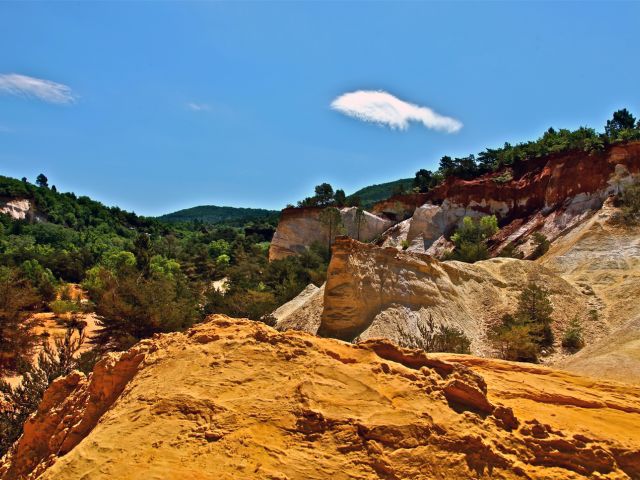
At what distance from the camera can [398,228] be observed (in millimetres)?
56531

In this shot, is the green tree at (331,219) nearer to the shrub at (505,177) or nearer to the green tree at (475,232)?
the green tree at (475,232)

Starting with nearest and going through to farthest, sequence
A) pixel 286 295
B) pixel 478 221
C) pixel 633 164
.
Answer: pixel 286 295 → pixel 633 164 → pixel 478 221

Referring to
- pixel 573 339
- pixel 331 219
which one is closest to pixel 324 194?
pixel 331 219

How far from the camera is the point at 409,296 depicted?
20359mm

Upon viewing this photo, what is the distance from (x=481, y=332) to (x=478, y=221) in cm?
2906

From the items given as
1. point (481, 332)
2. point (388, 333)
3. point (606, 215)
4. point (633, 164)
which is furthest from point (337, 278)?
point (633, 164)

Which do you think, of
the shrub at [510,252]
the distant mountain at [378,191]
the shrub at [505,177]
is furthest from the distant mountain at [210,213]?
the shrub at [510,252]

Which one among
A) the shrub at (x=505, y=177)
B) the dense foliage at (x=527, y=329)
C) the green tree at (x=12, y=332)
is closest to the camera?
the dense foliage at (x=527, y=329)

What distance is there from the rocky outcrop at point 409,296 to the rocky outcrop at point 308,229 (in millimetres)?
33809

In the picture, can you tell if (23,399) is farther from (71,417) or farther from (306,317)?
(306,317)

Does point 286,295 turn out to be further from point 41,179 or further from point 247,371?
point 41,179

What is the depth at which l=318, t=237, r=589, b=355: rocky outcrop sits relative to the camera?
19.0 m

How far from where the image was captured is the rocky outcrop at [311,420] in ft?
15.8

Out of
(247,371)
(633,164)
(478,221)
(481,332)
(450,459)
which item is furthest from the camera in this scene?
(478,221)
